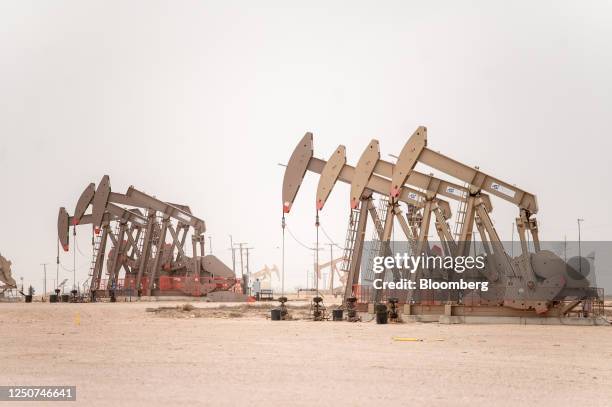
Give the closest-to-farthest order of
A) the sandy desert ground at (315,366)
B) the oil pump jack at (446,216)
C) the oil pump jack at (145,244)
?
the sandy desert ground at (315,366)
the oil pump jack at (446,216)
the oil pump jack at (145,244)

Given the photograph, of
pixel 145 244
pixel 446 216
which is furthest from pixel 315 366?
pixel 145 244

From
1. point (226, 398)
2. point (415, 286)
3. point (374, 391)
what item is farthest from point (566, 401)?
point (415, 286)

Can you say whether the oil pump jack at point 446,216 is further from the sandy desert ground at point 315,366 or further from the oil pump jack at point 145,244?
the oil pump jack at point 145,244

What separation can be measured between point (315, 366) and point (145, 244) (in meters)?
37.6

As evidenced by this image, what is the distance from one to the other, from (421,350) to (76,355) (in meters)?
5.86

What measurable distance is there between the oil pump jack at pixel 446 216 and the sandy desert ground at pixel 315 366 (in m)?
2.86

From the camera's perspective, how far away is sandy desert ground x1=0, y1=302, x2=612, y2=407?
8.95 meters

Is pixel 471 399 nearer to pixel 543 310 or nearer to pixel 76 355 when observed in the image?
pixel 76 355

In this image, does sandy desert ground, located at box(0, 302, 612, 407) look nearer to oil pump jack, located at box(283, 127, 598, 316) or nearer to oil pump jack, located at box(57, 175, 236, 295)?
oil pump jack, located at box(283, 127, 598, 316)

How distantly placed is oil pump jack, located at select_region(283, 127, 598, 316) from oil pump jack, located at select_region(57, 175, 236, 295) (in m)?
21.3

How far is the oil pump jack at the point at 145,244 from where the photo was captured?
46.8 metres

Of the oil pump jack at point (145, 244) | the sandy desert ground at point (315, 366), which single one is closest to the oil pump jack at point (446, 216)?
the sandy desert ground at point (315, 366)

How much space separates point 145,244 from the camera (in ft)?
158

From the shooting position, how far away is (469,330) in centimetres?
1964
